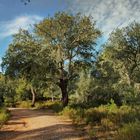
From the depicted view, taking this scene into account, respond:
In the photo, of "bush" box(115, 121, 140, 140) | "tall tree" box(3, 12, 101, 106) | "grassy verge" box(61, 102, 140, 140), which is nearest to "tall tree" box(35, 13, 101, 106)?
"tall tree" box(3, 12, 101, 106)

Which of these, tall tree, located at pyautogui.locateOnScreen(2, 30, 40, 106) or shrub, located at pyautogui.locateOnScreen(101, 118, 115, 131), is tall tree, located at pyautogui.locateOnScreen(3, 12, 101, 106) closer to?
tall tree, located at pyautogui.locateOnScreen(2, 30, 40, 106)

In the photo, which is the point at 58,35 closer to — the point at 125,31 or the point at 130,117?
the point at 125,31

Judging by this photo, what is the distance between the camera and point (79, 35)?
3716 cm

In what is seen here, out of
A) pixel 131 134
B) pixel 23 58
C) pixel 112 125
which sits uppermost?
pixel 23 58

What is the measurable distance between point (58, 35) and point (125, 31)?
17316 millimetres

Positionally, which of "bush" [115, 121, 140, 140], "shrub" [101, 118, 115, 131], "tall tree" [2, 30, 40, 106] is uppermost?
"tall tree" [2, 30, 40, 106]

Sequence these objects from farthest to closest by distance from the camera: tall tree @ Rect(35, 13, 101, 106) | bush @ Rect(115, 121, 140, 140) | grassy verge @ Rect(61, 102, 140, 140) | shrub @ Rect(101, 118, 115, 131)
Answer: tall tree @ Rect(35, 13, 101, 106)
shrub @ Rect(101, 118, 115, 131)
grassy verge @ Rect(61, 102, 140, 140)
bush @ Rect(115, 121, 140, 140)

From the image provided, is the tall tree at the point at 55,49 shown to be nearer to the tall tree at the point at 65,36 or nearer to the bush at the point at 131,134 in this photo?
the tall tree at the point at 65,36

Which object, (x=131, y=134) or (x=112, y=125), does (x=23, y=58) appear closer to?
(x=112, y=125)

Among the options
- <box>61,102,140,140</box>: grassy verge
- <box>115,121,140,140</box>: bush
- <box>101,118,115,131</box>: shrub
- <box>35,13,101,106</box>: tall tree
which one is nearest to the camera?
<box>115,121,140,140</box>: bush

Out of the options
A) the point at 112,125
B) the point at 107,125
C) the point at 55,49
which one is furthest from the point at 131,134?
the point at 55,49

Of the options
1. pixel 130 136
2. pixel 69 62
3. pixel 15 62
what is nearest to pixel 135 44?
pixel 69 62

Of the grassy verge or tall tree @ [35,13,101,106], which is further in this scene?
tall tree @ [35,13,101,106]

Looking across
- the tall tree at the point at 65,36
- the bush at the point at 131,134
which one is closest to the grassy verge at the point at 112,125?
the bush at the point at 131,134
